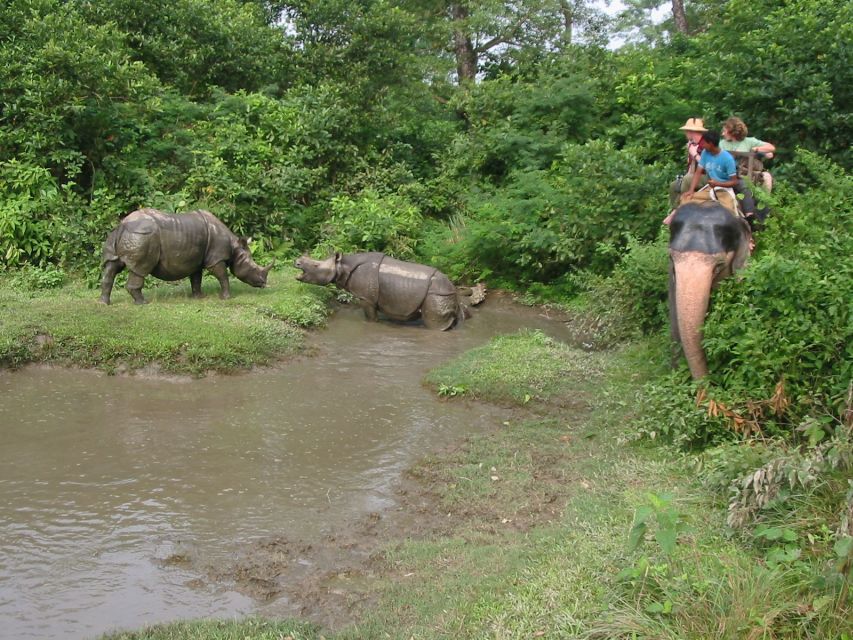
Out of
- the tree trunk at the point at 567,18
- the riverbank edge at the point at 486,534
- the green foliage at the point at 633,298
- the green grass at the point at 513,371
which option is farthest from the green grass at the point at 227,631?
the tree trunk at the point at 567,18

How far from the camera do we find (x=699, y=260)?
6699 millimetres

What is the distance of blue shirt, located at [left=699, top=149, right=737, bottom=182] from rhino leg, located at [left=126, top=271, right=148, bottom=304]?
744 cm

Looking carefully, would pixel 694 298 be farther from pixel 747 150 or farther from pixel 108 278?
pixel 108 278

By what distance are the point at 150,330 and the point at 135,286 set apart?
5.22 ft

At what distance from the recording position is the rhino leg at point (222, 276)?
471 inches

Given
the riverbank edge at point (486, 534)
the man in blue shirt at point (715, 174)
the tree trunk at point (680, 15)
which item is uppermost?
the tree trunk at point (680, 15)

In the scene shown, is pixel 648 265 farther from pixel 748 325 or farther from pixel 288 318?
pixel 288 318

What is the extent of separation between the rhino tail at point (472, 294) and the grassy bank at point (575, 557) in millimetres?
5868

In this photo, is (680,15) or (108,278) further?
(680,15)

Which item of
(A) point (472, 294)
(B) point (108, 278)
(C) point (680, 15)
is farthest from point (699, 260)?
(C) point (680, 15)

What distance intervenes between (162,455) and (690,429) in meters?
4.41

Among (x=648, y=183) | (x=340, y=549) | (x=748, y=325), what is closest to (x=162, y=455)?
(x=340, y=549)

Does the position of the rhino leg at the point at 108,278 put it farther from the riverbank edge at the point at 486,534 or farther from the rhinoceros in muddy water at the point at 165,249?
the riverbank edge at the point at 486,534

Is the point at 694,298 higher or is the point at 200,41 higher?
the point at 200,41
